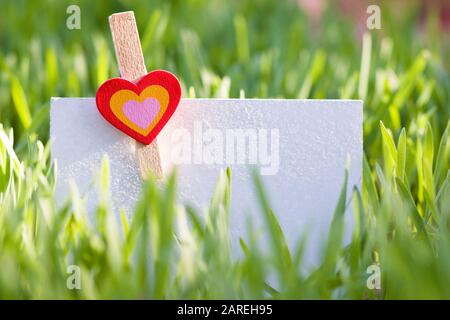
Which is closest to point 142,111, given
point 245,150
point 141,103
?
point 141,103

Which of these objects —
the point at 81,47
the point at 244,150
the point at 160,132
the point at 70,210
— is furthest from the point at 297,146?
the point at 81,47

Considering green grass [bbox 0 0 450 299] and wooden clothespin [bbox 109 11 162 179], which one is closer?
green grass [bbox 0 0 450 299]

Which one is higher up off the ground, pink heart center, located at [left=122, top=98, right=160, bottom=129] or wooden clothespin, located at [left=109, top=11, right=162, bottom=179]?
wooden clothespin, located at [left=109, top=11, right=162, bottom=179]

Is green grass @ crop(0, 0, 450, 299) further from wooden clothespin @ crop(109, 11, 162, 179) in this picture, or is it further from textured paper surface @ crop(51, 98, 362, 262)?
wooden clothespin @ crop(109, 11, 162, 179)

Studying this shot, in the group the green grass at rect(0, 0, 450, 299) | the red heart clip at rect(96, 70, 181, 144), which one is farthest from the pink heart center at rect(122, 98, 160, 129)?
the green grass at rect(0, 0, 450, 299)

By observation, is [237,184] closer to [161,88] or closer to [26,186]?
[161,88]

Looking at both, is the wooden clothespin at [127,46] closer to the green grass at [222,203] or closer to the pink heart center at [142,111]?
the pink heart center at [142,111]

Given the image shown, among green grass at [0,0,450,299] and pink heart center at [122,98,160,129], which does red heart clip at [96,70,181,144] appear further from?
green grass at [0,0,450,299]
